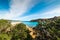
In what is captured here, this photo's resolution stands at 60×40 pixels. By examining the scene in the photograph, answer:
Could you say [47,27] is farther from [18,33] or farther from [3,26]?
[3,26]

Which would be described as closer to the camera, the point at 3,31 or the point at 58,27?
the point at 58,27

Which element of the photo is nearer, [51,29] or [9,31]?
[51,29]

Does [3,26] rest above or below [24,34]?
above

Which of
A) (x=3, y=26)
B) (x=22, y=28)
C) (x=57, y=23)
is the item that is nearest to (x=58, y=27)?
(x=57, y=23)

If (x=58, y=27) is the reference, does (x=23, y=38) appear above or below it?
below

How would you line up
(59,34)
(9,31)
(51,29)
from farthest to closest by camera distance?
(9,31) → (51,29) → (59,34)

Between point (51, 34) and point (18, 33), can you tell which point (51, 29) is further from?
point (18, 33)

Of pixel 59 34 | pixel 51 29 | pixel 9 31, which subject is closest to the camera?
pixel 59 34

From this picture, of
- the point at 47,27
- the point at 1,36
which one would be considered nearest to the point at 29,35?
the point at 47,27
